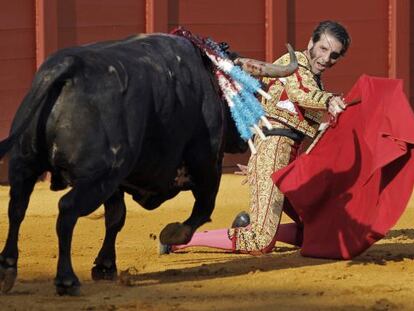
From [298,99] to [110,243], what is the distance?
119 cm

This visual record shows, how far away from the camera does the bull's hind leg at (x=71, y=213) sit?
19.9 ft

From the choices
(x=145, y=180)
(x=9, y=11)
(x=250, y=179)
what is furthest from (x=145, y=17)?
(x=145, y=180)

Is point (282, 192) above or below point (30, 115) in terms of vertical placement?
below

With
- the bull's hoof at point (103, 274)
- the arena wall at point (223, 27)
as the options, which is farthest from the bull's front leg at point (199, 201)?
the arena wall at point (223, 27)

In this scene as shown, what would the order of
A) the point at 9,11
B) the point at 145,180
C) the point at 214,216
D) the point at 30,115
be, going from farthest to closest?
the point at 9,11 → the point at 214,216 → the point at 145,180 → the point at 30,115

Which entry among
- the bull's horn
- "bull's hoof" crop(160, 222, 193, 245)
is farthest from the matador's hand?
"bull's hoof" crop(160, 222, 193, 245)

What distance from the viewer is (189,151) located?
684 cm

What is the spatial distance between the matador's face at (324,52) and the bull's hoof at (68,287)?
6.15ft

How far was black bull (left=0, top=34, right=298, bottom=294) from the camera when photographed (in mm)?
6051

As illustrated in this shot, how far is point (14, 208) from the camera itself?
6.24 m

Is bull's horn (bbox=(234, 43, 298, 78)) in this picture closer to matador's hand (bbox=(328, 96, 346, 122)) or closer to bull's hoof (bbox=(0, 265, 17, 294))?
matador's hand (bbox=(328, 96, 346, 122))

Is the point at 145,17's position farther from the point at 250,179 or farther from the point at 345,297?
the point at 345,297

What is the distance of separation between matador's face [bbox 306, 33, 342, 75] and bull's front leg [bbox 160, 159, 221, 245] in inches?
29.8

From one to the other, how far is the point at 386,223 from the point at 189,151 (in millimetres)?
1102
